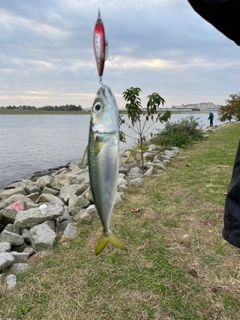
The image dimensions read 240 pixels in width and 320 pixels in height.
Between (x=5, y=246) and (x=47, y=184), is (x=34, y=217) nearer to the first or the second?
(x=5, y=246)

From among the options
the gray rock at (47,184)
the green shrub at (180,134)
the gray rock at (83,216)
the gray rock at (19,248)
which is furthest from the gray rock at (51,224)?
the green shrub at (180,134)

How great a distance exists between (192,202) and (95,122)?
421cm

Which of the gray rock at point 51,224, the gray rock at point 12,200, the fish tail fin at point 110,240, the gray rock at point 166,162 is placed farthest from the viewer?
the gray rock at point 166,162

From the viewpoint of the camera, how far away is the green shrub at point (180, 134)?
13062mm

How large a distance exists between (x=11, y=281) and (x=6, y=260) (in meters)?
0.31

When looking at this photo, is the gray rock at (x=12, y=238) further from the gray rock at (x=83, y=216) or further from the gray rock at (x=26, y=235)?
the gray rock at (x=83, y=216)

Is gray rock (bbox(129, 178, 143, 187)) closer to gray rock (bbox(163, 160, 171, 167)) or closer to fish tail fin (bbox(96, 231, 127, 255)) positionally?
gray rock (bbox(163, 160, 171, 167))

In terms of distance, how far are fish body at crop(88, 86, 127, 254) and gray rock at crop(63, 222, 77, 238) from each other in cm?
273

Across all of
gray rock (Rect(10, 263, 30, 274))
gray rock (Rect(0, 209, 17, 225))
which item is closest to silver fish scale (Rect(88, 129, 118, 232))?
gray rock (Rect(10, 263, 30, 274))

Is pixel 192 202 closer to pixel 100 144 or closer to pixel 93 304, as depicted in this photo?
pixel 93 304

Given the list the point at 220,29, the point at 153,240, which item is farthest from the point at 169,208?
the point at 220,29

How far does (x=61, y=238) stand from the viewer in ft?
13.4

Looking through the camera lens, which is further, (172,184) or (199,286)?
(172,184)

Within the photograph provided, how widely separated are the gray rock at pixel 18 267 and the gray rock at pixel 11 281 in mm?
149
